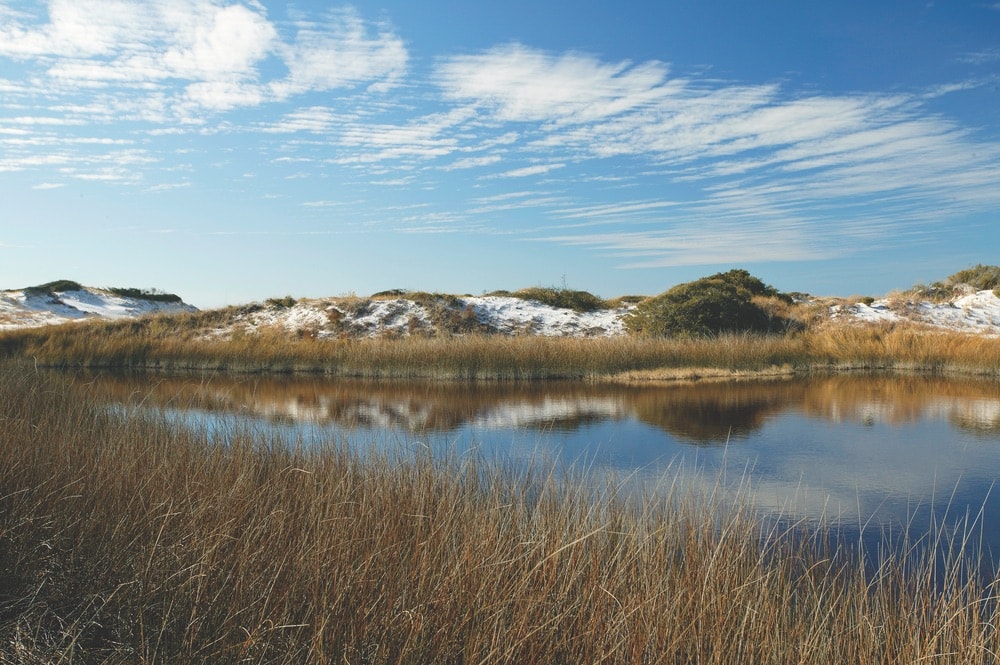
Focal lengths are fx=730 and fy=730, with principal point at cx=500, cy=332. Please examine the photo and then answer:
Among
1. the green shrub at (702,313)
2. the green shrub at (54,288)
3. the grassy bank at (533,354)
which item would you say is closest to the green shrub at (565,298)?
the green shrub at (702,313)

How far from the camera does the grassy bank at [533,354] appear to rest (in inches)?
760

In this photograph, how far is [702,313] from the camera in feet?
81.1

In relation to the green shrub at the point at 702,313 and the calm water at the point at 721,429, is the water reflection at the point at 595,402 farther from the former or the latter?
the green shrub at the point at 702,313

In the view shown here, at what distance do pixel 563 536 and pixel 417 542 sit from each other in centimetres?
78

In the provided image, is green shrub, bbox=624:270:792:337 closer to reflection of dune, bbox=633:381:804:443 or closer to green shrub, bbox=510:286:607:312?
green shrub, bbox=510:286:607:312

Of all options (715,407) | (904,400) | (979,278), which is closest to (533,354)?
(715,407)

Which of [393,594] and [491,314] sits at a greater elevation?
[491,314]

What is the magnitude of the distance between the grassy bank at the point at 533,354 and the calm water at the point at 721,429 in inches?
85.2

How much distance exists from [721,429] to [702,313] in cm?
1495

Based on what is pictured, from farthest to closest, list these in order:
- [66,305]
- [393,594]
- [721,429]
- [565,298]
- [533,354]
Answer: [66,305] → [565,298] → [533,354] → [721,429] → [393,594]

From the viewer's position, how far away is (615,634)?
304 centimetres

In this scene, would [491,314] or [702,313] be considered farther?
[491,314]

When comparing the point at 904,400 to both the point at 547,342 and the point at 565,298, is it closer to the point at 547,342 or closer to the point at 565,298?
the point at 547,342

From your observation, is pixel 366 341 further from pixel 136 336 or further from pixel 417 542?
pixel 417 542
